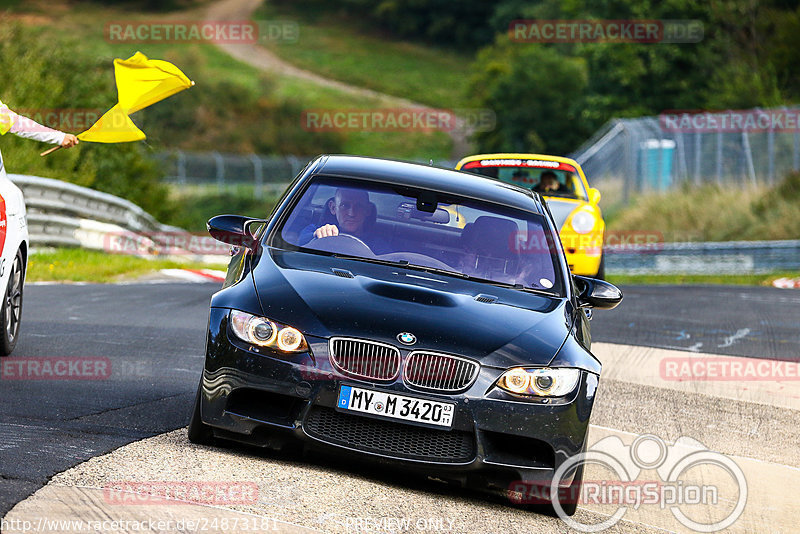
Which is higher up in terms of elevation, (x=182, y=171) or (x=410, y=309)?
(x=182, y=171)

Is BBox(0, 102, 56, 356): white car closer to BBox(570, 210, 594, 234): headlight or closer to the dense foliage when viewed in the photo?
BBox(570, 210, 594, 234): headlight

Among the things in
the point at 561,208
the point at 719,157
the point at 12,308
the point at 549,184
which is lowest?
the point at 12,308

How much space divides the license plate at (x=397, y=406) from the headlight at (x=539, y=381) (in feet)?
0.99

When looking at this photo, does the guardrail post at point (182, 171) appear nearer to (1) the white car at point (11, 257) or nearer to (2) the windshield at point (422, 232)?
(1) the white car at point (11, 257)

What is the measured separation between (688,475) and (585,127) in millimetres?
57283

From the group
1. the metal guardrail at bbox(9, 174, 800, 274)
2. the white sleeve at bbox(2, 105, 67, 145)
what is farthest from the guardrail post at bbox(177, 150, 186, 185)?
the white sleeve at bbox(2, 105, 67, 145)

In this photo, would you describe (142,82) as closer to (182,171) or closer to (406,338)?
(406,338)

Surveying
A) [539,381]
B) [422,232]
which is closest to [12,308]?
[422,232]

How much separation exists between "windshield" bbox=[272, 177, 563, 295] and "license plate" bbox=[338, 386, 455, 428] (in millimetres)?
1183

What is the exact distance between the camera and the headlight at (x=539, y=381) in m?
5.84

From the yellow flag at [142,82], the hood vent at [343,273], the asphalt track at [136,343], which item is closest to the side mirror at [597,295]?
the hood vent at [343,273]

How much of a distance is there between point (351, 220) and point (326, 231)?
17 centimetres

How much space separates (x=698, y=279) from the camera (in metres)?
24.7

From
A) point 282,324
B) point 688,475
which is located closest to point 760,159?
point 688,475
